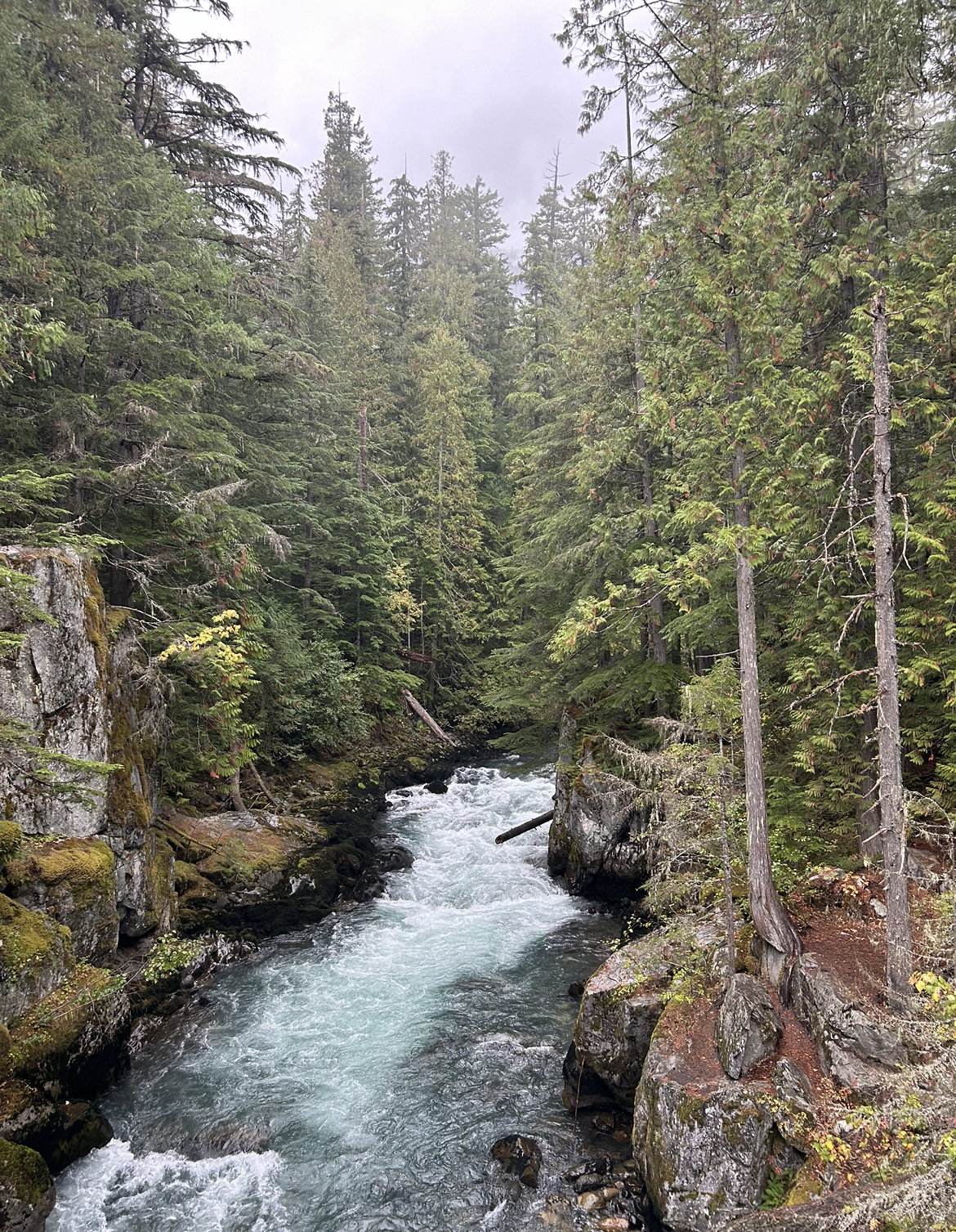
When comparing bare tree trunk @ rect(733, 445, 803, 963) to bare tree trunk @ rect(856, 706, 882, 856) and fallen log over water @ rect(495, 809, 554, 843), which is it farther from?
fallen log over water @ rect(495, 809, 554, 843)

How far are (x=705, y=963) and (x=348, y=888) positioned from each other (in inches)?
380

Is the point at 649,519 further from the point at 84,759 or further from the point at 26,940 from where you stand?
the point at 26,940

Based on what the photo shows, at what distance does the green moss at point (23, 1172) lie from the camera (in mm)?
7238

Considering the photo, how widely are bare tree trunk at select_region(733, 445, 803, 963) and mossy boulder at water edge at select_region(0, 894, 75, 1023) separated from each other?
31.6ft

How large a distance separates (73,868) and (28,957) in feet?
4.93

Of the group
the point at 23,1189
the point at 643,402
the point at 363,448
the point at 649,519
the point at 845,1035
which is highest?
the point at 363,448

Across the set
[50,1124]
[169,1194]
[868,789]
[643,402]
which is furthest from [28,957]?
[868,789]

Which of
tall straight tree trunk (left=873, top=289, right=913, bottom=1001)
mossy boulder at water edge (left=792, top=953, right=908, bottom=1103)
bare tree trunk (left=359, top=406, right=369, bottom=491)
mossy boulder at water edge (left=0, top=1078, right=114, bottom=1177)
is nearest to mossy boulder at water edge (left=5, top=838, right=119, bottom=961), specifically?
mossy boulder at water edge (left=0, top=1078, right=114, bottom=1177)

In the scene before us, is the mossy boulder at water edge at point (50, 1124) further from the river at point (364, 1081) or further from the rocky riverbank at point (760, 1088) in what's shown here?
the rocky riverbank at point (760, 1088)

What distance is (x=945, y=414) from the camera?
877 centimetres

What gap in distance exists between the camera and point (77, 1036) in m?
9.16

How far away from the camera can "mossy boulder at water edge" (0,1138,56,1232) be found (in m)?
7.11

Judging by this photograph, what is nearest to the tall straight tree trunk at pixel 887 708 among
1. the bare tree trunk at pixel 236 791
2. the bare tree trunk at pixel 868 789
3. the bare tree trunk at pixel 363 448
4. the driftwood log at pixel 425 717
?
the bare tree trunk at pixel 868 789

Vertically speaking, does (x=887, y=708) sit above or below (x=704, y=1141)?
above
